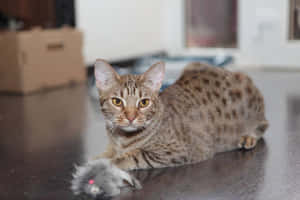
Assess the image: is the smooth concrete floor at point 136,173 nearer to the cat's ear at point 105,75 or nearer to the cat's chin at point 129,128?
the cat's chin at point 129,128

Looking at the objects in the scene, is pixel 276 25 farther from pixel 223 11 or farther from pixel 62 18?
pixel 62 18

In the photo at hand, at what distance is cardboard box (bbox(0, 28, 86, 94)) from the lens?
3.06 m

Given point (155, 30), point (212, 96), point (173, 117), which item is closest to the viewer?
point (173, 117)

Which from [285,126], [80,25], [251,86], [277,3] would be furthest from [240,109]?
[277,3]

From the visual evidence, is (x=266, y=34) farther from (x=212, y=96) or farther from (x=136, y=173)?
(x=136, y=173)

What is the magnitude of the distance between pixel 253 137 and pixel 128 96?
2.17 ft

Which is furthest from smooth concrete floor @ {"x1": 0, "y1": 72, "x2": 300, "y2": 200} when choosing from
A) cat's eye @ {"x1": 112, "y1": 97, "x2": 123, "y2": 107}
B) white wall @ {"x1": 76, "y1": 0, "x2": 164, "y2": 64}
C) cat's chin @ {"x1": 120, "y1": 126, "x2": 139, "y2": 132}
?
white wall @ {"x1": 76, "y1": 0, "x2": 164, "y2": 64}

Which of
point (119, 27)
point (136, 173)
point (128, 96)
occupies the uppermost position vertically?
point (119, 27)

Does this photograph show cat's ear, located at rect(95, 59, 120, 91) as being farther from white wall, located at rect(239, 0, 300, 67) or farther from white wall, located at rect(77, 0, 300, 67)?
white wall, located at rect(239, 0, 300, 67)

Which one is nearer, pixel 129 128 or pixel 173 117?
pixel 129 128

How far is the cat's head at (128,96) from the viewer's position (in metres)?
1.40

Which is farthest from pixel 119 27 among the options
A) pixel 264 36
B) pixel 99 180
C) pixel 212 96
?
pixel 99 180

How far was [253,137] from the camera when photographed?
180 cm

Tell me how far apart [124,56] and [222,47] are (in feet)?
3.32
